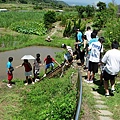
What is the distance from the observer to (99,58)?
7.81 meters

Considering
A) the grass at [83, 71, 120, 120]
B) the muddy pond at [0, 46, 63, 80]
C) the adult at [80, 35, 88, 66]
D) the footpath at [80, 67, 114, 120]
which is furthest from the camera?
the muddy pond at [0, 46, 63, 80]

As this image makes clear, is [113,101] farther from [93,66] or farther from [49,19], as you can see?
[49,19]

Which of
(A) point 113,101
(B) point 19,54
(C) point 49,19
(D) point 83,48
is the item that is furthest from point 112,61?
(C) point 49,19

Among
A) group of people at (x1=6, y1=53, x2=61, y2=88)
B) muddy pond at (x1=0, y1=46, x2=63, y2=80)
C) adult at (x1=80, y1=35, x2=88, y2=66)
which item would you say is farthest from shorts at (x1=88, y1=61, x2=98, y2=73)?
muddy pond at (x1=0, y1=46, x2=63, y2=80)

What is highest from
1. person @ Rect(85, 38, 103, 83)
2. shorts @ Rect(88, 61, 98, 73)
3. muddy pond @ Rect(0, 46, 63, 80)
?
person @ Rect(85, 38, 103, 83)

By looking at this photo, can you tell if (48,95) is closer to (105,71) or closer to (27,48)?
(105,71)

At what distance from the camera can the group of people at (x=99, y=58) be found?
6418mm

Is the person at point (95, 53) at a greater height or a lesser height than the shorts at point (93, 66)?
greater

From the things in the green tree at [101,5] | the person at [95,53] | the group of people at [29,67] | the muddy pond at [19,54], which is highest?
the green tree at [101,5]

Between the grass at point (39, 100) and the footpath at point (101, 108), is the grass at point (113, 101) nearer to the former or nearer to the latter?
the footpath at point (101, 108)

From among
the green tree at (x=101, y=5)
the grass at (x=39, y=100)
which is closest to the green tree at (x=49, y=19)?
the green tree at (x=101, y=5)

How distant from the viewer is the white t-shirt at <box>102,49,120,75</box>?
6.36 metres

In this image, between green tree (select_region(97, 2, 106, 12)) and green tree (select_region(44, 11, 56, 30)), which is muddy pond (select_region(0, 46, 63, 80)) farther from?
green tree (select_region(97, 2, 106, 12))

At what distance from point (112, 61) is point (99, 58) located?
1.42 meters
